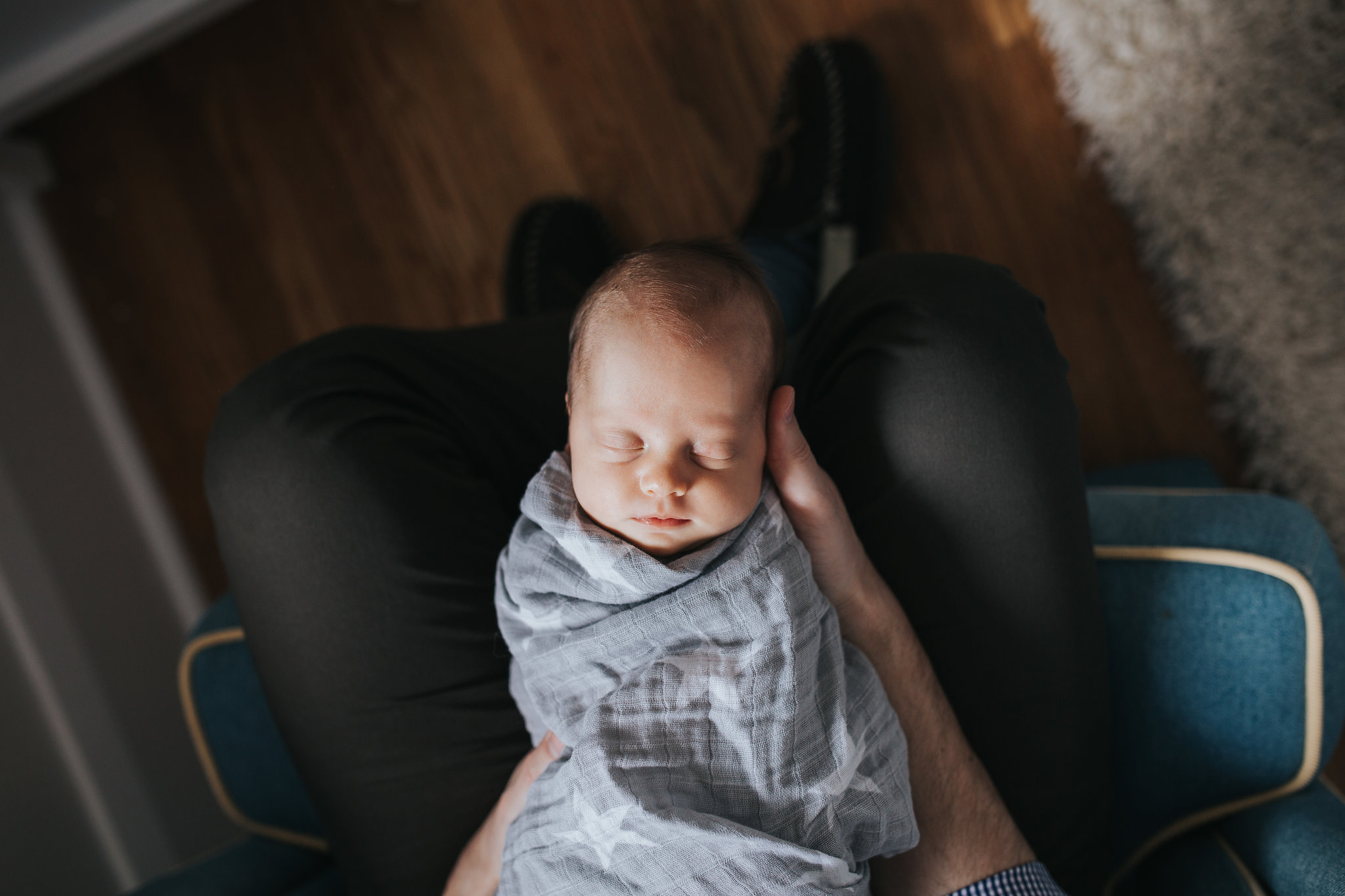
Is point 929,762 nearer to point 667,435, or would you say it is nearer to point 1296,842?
point 1296,842

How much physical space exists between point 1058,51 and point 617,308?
3.49ft

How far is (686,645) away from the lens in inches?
31.4

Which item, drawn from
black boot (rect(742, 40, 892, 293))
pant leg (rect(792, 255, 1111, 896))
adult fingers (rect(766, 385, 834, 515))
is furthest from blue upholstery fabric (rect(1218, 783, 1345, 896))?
black boot (rect(742, 40, 892, 293))

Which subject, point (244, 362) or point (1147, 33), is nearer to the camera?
point (1147, 33)

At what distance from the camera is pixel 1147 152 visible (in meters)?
1.33

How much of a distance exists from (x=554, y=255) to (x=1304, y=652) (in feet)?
3.93

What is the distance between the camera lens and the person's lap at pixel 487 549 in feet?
2.75

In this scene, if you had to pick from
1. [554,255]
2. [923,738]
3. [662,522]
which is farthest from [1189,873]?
[554,255]

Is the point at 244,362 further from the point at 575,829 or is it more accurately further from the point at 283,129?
the point at 575,829

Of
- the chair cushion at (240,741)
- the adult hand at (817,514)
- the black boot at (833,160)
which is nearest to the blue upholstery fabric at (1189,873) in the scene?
the adult hand at (817,514)

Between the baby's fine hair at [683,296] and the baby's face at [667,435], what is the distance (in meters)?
0.02

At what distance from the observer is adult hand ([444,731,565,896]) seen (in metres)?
0.83

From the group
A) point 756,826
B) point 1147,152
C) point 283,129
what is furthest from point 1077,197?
point 283,129

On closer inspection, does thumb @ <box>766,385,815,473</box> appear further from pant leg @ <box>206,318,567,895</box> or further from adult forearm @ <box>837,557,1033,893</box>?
pant leg @ <box>206,318,567,895</box>
